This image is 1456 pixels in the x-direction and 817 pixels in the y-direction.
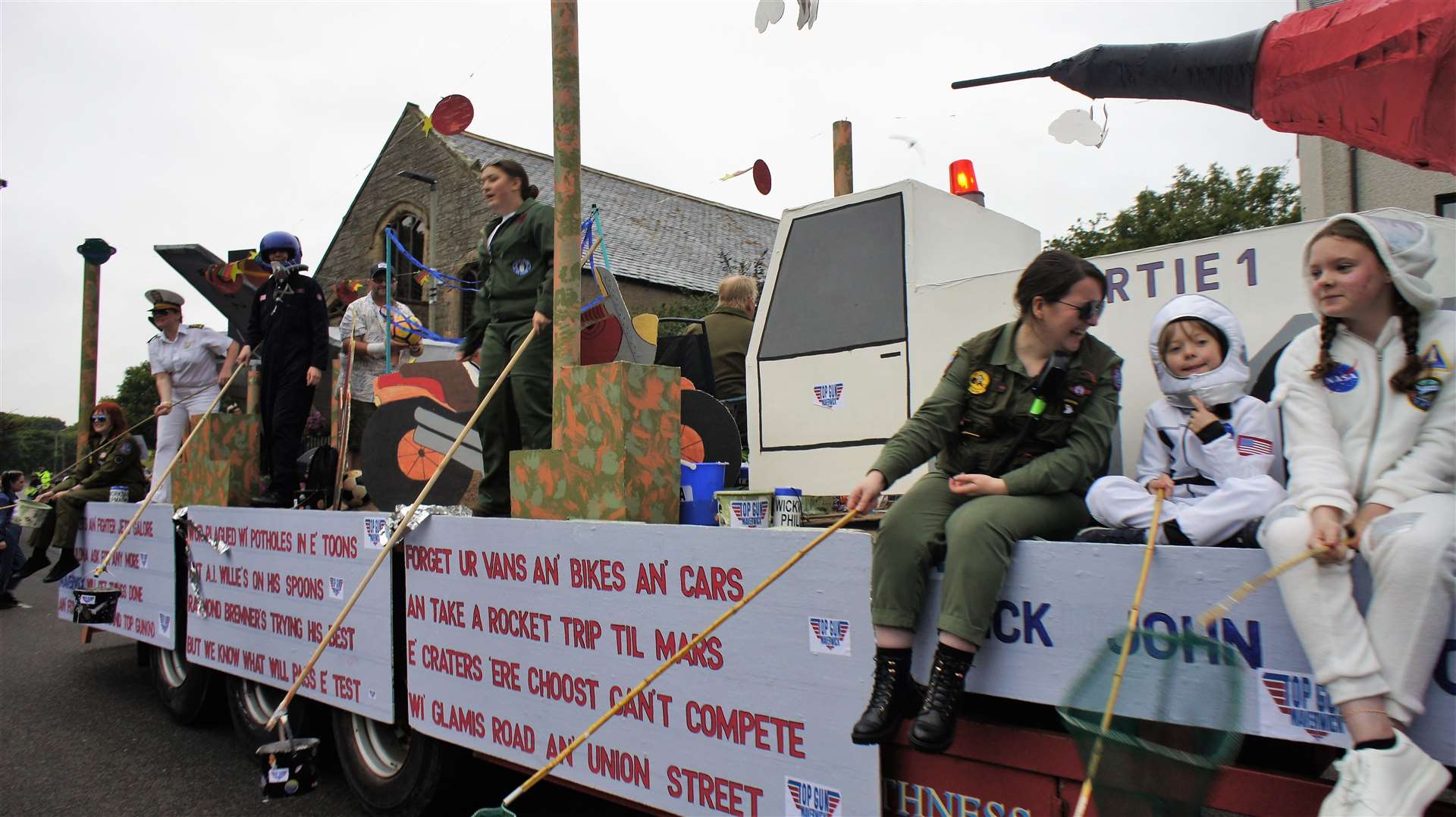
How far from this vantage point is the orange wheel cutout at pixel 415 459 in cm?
530

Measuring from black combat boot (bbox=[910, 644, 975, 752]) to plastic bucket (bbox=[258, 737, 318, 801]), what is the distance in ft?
8.10

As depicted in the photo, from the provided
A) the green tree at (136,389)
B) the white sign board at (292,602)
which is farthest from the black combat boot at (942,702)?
the green tree at (136,389)

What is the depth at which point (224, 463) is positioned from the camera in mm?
5613

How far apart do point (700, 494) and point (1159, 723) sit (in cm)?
207

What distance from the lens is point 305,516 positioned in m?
4.51

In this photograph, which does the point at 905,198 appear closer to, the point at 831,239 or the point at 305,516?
the point at 831,239

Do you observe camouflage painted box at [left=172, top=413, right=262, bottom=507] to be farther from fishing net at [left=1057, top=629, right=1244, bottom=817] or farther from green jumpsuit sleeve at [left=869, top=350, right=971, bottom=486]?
fishing net at [left=1057, top=629, right=1244, bottom=817]

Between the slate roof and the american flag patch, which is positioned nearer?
the american flag patch

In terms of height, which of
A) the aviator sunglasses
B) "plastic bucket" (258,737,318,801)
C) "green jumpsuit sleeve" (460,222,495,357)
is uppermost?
"green jumpsuit sleeve" (460,222,495,357)

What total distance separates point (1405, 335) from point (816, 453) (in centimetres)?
218

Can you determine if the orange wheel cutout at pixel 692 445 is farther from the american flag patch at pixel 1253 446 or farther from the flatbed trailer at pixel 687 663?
the american flag patch at pixel 1253 446

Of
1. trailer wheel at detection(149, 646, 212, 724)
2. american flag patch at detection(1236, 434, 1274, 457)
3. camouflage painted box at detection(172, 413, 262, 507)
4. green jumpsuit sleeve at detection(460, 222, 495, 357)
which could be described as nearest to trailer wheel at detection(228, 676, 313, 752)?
trailer wheel at detection(149, 646, 212, 724)

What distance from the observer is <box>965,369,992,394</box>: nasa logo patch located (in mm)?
2637

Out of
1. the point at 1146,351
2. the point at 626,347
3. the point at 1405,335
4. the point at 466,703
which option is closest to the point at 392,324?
the point at 626,347
